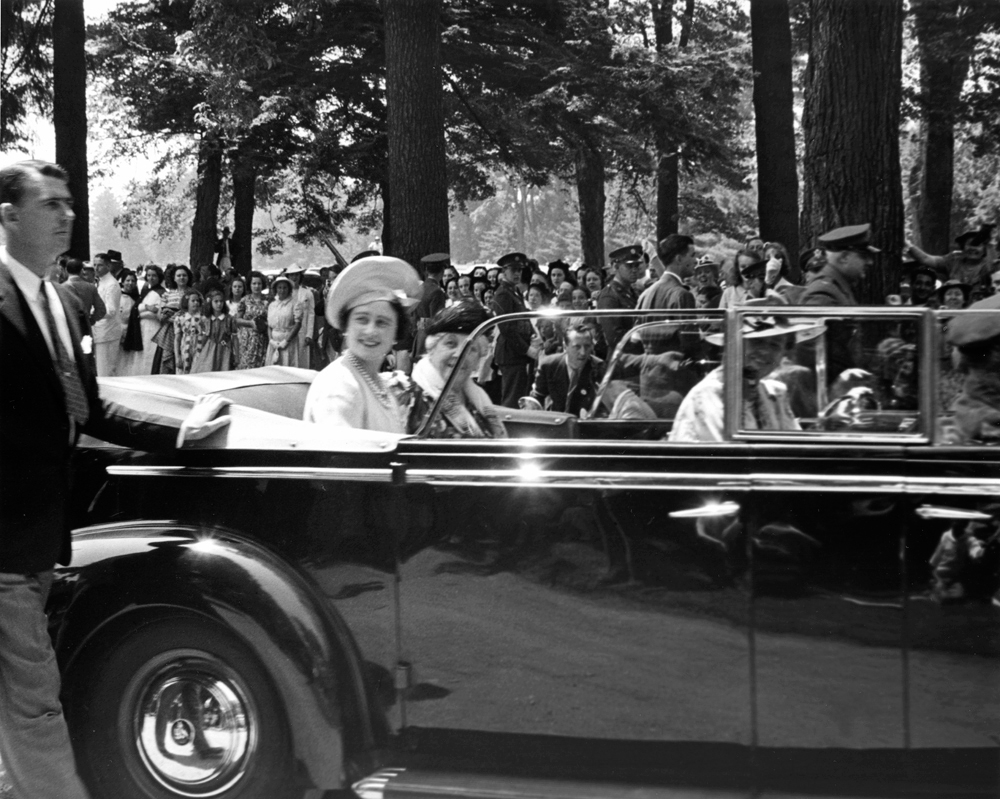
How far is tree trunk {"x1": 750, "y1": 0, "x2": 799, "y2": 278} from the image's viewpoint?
1573 cm

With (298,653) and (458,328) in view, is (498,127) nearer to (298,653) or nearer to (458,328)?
(458,328)

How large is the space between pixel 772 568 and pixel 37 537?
6.58ft

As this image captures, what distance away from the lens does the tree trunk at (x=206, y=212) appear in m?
23.8

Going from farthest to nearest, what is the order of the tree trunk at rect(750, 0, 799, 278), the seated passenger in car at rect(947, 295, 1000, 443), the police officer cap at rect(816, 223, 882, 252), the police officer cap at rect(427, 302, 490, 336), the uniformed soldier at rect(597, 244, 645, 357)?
the tree trunk at rect(750, 0, 799, 278) < the uniformed soldier at rect(597, 244, 645, 357) < the police officer cap at rect(816, 223, 882, 252) < the police officer cap at rect(427, 302, 490, 336) < the seated passenger in car at rect(947, 295, 1000, 443)

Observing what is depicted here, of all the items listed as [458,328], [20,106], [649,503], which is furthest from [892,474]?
[20,106]

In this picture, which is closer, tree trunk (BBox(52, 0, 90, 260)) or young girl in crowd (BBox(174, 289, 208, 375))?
young girl in crowd (BBox(174, 289, 208, 375))

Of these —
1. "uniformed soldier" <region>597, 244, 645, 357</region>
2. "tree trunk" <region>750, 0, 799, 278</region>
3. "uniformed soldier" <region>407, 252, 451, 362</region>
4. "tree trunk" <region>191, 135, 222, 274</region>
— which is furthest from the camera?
"tree trunk" <region>191, 135, 222, 274</region>

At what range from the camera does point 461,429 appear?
367 centimetres

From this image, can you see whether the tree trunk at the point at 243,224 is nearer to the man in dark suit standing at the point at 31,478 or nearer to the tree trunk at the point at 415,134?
the tree trunk at the point at 415,134

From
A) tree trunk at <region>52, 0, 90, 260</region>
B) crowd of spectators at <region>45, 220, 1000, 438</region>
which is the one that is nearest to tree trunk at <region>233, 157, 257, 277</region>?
crowd of spectators at <region>45, 220, 1000, 438</region>

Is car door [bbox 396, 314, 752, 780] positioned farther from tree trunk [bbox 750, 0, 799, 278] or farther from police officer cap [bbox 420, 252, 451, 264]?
tree trunk [bbox 750, 0, 799, 278]

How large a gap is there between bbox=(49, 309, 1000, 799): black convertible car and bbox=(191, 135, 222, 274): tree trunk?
20784 mm

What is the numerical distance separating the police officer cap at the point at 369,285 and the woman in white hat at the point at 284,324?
1004cm

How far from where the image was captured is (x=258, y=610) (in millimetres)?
3516
